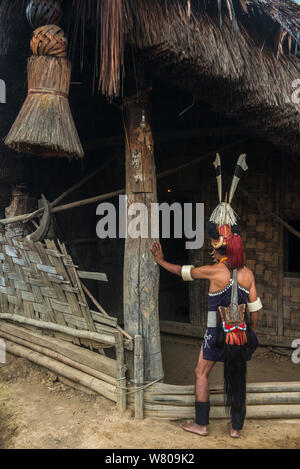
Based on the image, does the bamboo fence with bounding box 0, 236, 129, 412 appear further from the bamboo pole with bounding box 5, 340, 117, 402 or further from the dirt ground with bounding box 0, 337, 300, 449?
the dirt ground with bounding box 0, 337, 300, 449

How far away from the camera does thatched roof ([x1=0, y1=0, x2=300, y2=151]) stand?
2.79 metres

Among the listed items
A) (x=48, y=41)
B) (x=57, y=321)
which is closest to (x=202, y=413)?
(x=57, y=321)

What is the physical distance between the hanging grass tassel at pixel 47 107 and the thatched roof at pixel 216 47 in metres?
0.31

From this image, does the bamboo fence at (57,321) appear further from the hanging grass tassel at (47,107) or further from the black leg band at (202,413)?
the hanging grass tassel at (47,107)

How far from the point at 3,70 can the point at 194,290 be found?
351cm

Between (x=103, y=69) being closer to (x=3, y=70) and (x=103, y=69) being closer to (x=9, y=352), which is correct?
(x=3, y=70)

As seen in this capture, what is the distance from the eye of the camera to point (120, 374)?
3.30m

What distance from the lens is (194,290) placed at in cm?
512

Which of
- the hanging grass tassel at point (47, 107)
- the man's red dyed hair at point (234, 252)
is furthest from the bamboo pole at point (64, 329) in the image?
the hanging grass tassel at point (47, 107)

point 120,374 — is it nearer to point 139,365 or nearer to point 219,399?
point 139,365

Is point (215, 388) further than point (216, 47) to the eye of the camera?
Yes

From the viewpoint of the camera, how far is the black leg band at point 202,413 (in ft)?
9.95

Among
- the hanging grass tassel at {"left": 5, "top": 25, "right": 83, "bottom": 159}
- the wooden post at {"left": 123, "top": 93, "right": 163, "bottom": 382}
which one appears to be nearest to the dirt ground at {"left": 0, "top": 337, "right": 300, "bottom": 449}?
the wooden post at {"left": 123, "top": 93, "right": 163, "bottom": 382}

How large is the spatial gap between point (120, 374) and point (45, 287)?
50.7 inches
